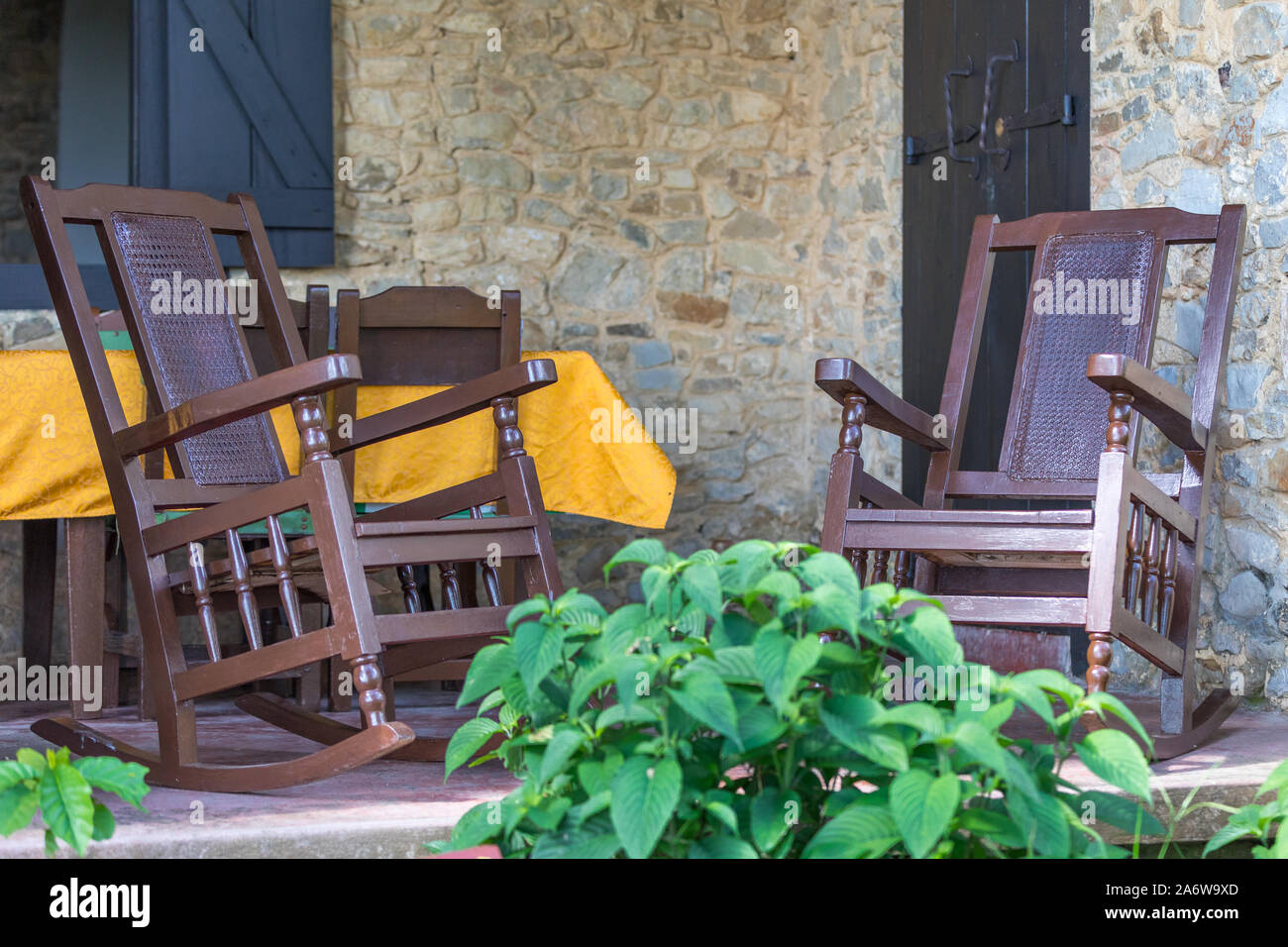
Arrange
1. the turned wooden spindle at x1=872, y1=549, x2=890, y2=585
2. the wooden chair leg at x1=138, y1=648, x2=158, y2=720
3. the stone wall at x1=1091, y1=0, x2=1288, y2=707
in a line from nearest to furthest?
the turned wooden spindle at x1=872, y1=549, x2=890, y2=585 < the stone wall at x1=1091, y1=0, x2=1288, y2=707 < the wooden chair leg at x1=138, y1=648, x2=158, y2=720

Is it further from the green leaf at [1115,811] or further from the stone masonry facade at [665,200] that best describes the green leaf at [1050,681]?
the stone masonry facade at [665,200]

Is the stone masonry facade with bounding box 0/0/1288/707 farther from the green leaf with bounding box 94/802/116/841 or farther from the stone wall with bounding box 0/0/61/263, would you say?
the stone wall with bounding box 0/0/61/263

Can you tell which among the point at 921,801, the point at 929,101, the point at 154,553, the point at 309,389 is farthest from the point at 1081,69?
the point at 921,801

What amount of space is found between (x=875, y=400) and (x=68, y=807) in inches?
64.3

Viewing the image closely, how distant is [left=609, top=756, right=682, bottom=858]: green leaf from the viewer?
109 centimetres

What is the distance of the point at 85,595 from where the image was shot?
2953 millimetres

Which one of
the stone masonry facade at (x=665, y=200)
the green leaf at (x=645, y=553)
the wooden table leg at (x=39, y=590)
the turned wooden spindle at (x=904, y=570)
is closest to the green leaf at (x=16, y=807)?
the green leaf at (x=645, y=553)

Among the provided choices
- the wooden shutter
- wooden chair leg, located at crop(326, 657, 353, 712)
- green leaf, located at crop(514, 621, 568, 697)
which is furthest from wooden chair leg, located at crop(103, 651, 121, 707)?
green leaf, located at crop(514, 621, 568, 697)

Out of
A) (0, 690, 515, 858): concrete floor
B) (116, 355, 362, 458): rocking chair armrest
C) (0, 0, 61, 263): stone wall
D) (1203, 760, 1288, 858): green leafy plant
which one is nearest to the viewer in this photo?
(1203, 760, 1288, 858): green leafy plant

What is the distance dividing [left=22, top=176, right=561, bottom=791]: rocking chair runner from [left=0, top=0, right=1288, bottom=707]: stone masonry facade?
5.83 ft

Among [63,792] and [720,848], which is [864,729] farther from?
[63,792]

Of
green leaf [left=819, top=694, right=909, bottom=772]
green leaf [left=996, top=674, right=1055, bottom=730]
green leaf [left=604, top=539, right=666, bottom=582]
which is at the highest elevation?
green leaf [left=604, top=539, right=666, bottom=582]

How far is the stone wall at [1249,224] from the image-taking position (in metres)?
2.75

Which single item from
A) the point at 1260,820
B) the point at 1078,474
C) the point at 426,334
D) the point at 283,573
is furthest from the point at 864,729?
the point at 426,334
